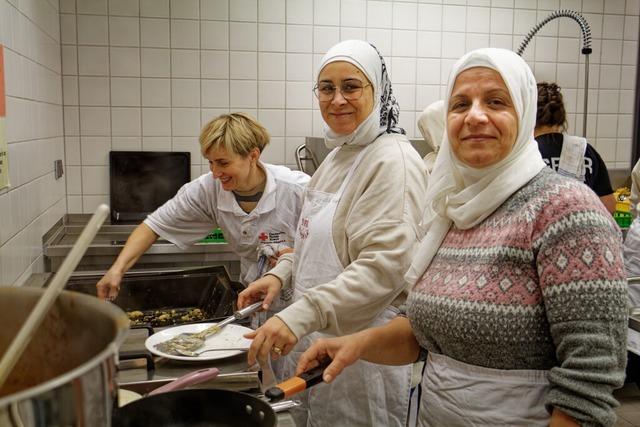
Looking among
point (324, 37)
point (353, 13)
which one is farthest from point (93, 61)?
point (353, 13)

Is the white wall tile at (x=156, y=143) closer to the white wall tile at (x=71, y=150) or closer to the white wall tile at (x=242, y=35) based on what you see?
the white wall tile at (x=71, y=150)

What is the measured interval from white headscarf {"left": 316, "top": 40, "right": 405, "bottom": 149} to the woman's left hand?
615 mm

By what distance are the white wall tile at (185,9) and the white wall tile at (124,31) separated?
0.21 m

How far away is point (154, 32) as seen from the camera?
3.55m

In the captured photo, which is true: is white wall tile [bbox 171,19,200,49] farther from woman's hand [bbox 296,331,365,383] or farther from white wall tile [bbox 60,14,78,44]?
woman's hand [bbox 296,331,365,383]

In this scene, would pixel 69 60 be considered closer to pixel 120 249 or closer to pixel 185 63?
pixel 185 63

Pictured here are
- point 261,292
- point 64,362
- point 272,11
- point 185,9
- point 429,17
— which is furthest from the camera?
point 429,17

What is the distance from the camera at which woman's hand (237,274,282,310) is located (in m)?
1.88

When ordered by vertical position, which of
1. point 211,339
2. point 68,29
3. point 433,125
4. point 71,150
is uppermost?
point 68,29

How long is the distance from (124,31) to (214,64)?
20.7 inches

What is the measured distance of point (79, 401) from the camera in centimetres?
54

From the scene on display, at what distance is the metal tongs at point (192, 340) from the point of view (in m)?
1.61

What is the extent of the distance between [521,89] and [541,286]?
397mm

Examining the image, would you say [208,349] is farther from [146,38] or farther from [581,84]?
[581,84]
